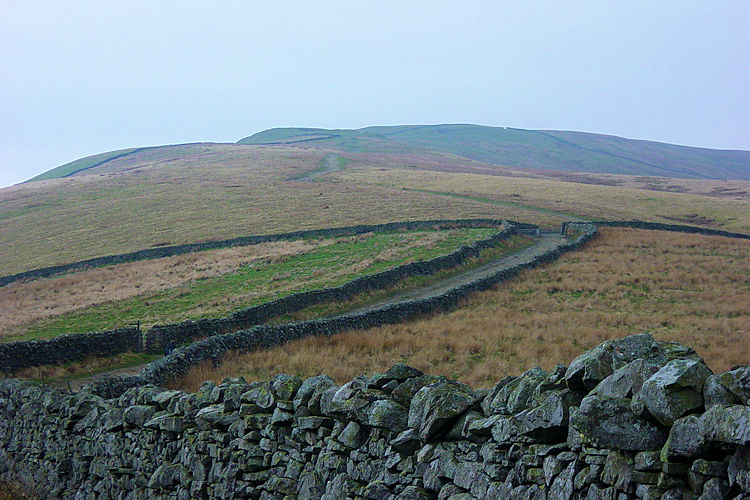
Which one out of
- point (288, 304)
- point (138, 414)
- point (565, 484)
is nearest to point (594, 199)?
point (288, 304)

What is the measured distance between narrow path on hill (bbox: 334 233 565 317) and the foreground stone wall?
1671 centimetres

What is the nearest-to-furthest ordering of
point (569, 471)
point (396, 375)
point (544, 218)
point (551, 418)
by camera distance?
point (569, 471) → point (551, 418) → point (396, 375) → point (544, 218)

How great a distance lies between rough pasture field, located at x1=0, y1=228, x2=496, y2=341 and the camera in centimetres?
3347

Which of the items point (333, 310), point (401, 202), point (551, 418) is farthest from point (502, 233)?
point (551, 418)

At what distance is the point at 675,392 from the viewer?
4.38 m

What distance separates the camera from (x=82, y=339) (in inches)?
917

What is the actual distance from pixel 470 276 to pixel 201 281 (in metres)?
17.2

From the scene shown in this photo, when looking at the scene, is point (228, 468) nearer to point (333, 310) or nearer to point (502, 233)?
point (333, 310)

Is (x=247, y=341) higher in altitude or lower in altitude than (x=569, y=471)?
lower

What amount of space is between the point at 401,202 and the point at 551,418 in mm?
73425

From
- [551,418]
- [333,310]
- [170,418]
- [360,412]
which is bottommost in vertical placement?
[333,310]

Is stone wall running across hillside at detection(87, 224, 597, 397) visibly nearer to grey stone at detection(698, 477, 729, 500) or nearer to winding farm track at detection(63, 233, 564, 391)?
winding farm track at detection(63, 233, 564, 391)

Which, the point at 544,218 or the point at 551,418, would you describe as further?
the point at 544,218

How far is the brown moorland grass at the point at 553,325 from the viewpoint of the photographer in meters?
18.2
